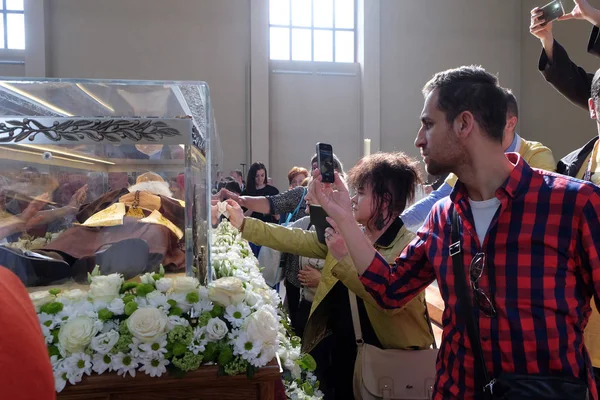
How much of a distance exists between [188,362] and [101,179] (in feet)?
2.04

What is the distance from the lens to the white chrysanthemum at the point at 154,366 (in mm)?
1322

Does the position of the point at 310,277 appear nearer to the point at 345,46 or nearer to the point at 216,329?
the point at 216,329

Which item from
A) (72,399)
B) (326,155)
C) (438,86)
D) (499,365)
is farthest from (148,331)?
(438,86)

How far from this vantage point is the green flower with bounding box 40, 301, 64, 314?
1.36 meters

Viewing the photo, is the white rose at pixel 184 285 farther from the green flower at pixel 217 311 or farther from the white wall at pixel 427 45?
the white wall at pixel 427 45

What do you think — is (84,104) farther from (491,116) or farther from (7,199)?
(491,116)

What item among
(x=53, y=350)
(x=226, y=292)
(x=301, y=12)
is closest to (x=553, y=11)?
(x=226, y=292)

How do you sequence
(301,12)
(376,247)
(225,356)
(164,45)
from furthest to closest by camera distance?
(301,12) < (164,45) < (376,247) < (225,356)

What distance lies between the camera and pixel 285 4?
12.2 meters

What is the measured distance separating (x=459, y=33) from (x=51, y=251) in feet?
41.9

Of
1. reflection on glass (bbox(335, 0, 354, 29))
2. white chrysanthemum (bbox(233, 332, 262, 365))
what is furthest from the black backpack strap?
reflection on glass (bbox(335, 0, 354, 29))

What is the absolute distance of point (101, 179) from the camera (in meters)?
1.55

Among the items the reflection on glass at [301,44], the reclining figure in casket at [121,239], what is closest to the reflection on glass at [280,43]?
the reflection on glass at [301,44]

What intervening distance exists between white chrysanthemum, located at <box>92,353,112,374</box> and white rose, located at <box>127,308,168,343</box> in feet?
0.30
